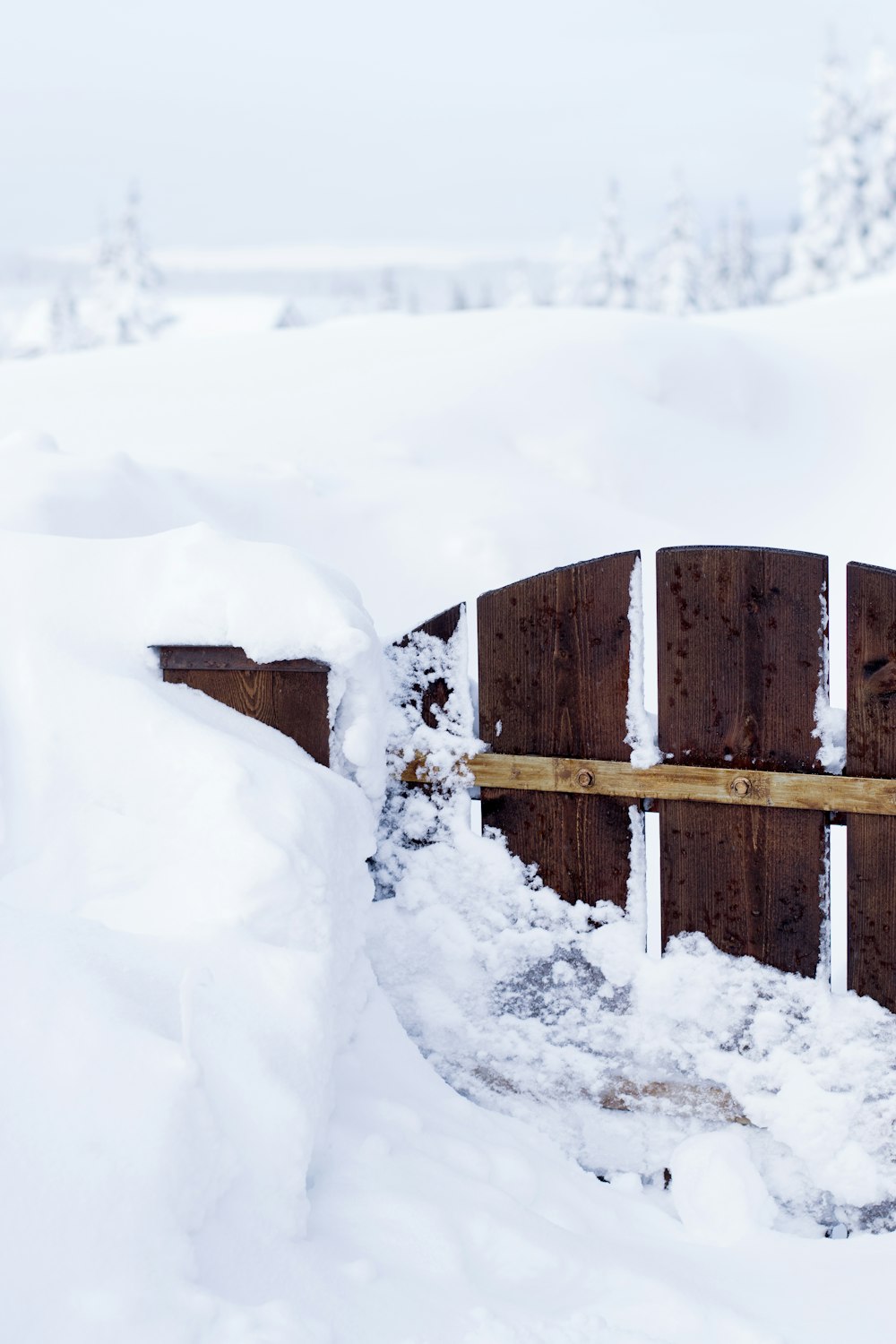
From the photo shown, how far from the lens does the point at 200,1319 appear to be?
4.63ft

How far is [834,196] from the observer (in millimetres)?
30516

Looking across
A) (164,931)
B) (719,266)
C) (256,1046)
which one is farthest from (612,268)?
(256,1046)

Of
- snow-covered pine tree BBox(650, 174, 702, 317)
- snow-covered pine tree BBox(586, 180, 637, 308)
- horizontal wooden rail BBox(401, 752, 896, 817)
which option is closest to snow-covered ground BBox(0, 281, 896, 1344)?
horizontal wooden rail BBox(401, 752, 896, 817)

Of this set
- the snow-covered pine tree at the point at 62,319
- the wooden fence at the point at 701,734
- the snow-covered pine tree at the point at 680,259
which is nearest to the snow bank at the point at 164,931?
the wooden fence at the point at 701,734

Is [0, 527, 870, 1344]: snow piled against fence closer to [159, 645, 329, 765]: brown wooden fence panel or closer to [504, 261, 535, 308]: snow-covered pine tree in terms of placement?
[159, 645, 329, 765]: brown wooden fence panel

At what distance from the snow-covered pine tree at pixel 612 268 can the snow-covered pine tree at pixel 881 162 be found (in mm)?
9295

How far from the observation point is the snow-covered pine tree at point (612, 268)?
123 feet

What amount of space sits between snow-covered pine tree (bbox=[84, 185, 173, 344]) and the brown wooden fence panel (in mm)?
37421

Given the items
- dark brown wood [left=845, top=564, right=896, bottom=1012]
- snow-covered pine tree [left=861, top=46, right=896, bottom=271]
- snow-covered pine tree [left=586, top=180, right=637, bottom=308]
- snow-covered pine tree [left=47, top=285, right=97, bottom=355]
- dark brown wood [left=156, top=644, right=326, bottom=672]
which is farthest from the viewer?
snow-covered pine tree [left=47, top=285, right=97, bottom=355]

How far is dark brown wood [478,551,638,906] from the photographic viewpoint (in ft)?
8.11

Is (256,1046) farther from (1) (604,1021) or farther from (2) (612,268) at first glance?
(2) (612,268)

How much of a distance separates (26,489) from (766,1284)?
2.89 metres

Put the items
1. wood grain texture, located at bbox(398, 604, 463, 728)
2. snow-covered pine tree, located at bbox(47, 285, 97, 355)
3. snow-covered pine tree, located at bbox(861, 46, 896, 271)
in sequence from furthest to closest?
1. snow-covered pine tree, located at bbox(47, 285, 97, 355)
2. snow-covered pine tree, located at bbox(861, 46, 896, 271)
3. wood grain texture, located at bbox(398, 604, 463, 728)

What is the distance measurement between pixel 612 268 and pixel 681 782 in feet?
127
